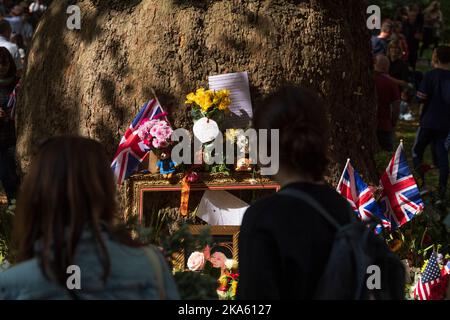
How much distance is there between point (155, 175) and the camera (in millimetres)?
6754

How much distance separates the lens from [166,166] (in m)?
6.72

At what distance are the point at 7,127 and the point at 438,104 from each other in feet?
15.3

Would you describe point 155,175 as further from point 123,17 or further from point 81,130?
point 123,17

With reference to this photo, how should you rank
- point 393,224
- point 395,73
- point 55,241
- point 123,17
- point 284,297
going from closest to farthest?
point 55,241, point 284,297, point 393,224, point 123,17, point 395,73

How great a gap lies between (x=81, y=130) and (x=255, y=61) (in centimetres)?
158

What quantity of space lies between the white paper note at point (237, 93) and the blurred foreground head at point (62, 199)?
4075 mm

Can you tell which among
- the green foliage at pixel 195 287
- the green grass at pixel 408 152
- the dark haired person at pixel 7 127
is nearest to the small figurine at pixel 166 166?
the green grass at pixel 408 152

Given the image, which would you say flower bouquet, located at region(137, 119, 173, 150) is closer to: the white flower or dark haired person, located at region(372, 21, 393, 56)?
the white flower

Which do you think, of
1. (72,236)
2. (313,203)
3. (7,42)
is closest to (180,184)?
(313,203)

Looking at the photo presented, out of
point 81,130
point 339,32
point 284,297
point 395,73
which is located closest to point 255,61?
point 339,32

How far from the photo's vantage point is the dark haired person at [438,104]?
941cm

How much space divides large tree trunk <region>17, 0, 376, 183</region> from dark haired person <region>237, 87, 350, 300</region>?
3.80m

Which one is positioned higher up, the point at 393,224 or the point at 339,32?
the point at 339,32

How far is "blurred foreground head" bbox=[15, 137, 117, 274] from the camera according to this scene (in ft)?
8.68
